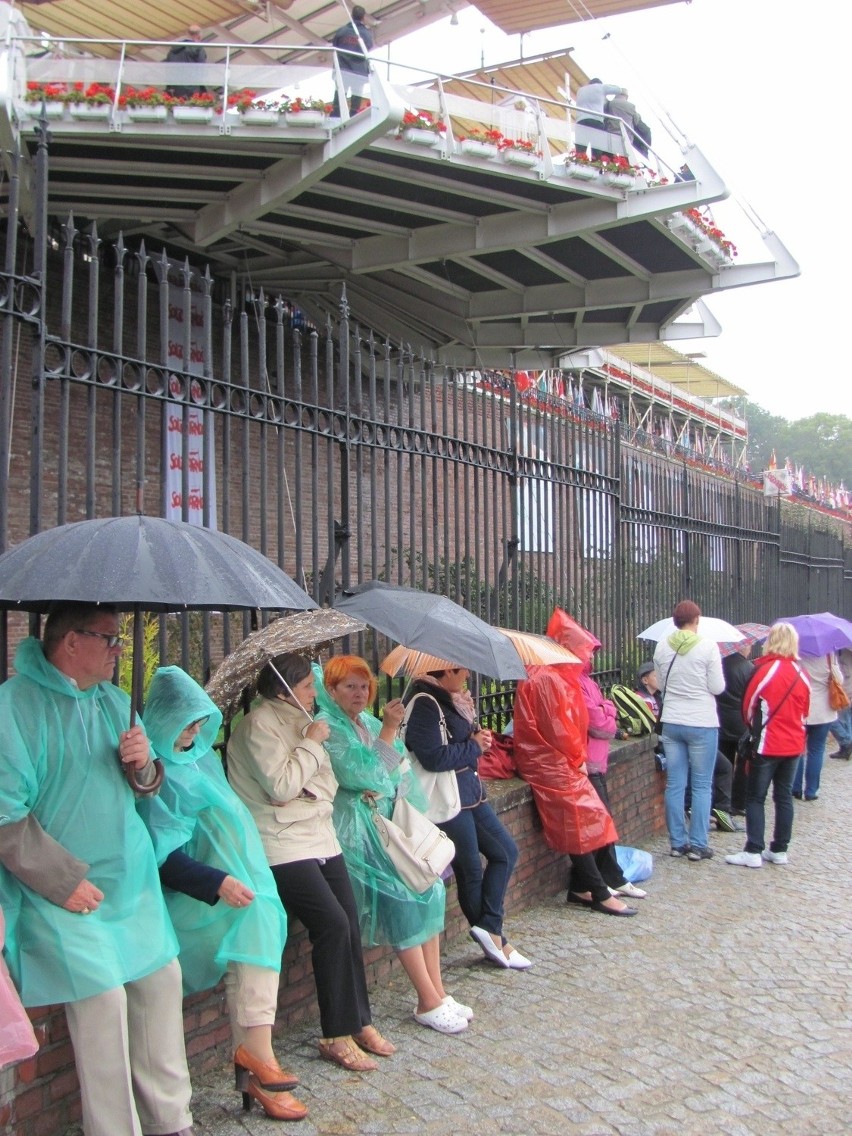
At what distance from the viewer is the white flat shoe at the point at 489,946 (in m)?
5.30

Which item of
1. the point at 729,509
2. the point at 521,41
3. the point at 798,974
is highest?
the point at 521,41

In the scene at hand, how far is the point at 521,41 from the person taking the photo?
59.9ft

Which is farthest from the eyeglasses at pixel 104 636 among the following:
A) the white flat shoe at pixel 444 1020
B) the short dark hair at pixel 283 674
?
the white flat shoe at pixel 444 1020

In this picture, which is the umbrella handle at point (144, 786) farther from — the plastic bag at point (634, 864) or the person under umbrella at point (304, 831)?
the plastic bag at point (634, 864)

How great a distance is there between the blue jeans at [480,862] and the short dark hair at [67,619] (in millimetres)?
2431

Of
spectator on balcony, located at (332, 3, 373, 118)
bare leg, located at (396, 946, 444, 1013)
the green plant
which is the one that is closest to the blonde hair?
bare leg, located at (396, 946, 444, 1013)

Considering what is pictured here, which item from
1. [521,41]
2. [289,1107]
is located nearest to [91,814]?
[289,1107]

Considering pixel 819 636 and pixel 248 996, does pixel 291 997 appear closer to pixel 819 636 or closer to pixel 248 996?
pixel 248 996

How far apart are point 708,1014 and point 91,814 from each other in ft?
10.2

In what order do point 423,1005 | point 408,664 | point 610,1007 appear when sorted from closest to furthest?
1. point 423,1005
2. point 610,1007
3. point 408,664

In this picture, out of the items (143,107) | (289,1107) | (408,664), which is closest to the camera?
(289,1107)

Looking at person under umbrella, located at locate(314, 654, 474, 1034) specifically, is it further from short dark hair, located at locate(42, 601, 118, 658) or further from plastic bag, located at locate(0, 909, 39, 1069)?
plastic bag, located at locate(0, 909, 39, 1069)

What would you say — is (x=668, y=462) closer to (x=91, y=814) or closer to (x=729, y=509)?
(x=729, y=509)

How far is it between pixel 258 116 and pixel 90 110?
188 cm
